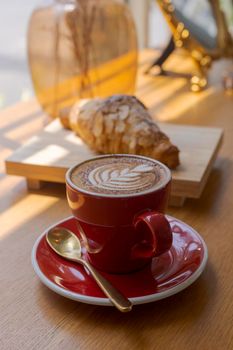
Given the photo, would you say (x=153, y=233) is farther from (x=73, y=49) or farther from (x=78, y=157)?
(x=73, y=49)

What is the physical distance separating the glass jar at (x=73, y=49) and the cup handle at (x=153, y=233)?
51 centimetres

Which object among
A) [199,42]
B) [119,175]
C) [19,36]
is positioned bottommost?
[19,36]

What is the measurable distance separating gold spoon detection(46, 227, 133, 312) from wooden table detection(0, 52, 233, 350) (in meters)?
0.03

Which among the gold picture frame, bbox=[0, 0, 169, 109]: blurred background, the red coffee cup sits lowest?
bbox=[0, 0, 169, 109]: blurred background

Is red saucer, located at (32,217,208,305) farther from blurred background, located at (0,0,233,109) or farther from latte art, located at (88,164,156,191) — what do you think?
blurred background, located at (0,0,233,109)

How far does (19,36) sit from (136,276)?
222 cm

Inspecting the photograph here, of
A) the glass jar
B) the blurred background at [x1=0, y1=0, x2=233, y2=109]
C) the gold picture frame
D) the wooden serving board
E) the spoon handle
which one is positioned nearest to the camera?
the spoon handle

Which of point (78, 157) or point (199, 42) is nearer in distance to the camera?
point (78, 157)

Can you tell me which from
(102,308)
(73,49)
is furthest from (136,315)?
(73,49)

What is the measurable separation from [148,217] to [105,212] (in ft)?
0.13

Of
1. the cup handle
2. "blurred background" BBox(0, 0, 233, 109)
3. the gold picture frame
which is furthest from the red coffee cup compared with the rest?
"blurred background" BBox(0, 0, 233, 109)

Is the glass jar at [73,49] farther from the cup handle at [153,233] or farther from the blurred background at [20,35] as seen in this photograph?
the blurred background at [20,35]

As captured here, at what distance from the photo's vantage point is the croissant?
680 mm

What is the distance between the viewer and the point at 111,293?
43 centimetres
